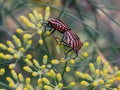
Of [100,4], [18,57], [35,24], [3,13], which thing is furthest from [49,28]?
[100,4]

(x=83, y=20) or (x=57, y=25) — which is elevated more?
(x=83, y=20)

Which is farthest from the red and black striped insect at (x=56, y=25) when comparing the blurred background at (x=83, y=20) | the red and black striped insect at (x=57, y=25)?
the blurred background at (x=83, y=20)

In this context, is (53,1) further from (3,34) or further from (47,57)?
(47,57)

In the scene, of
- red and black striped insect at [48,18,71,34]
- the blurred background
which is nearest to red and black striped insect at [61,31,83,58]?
red and black striped insect at [48,18,71,34]

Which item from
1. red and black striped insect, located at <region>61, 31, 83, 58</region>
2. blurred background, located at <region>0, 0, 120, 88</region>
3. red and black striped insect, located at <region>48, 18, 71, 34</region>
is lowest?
red and black striped insect, located at <region>61, 31, 83, 58</region>

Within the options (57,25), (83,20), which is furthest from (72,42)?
(83,20)

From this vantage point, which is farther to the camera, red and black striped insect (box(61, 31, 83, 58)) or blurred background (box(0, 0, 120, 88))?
blurred background (box(0, 0, 120, 88))

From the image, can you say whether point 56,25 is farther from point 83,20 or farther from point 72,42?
point 83,20

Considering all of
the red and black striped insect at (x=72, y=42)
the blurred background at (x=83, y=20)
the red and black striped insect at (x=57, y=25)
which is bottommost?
the red and black striped insect at (x=72, y=42)

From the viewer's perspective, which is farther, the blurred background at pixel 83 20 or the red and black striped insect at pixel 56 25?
the blurred background at pixel 83 20

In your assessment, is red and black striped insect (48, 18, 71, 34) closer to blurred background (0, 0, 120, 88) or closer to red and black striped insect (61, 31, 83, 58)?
red and black striped insect (61, 31, 83, 58)

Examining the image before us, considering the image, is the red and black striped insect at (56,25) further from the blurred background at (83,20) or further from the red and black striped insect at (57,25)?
the blurred background at (83,20)

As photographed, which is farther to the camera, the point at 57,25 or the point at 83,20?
the point at 83,20
